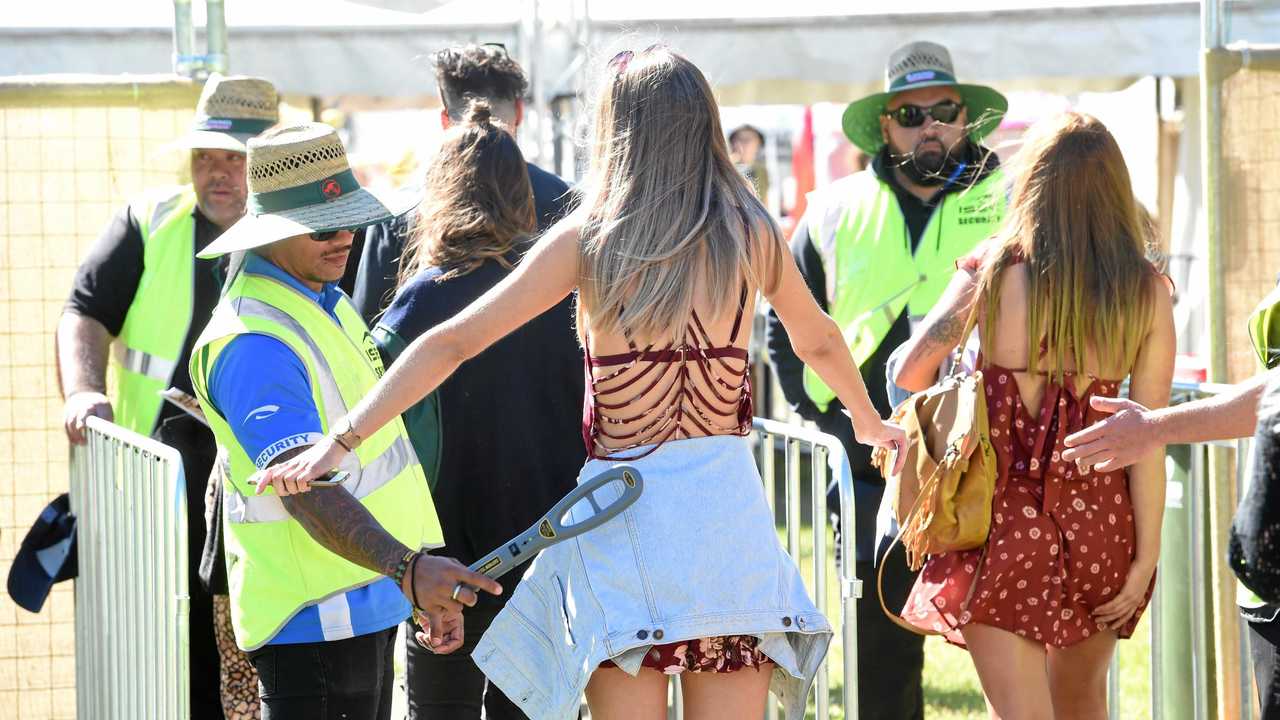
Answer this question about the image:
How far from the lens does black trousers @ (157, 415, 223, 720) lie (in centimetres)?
442

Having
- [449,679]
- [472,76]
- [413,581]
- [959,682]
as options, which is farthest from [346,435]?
[959,682]

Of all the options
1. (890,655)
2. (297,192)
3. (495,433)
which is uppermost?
(297,192)

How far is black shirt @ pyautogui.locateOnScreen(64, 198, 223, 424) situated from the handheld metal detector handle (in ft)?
6.78

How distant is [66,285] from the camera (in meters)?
5.04

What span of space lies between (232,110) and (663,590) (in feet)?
8.54

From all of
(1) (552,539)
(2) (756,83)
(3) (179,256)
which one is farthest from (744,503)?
(2) (756,83)

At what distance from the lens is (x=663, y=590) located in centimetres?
267

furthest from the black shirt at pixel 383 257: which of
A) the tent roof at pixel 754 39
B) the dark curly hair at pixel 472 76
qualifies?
the tent roof at pixel 754 39

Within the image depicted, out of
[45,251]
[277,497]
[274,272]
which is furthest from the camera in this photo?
[45,251]

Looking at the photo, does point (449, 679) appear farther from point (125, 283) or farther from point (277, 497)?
point (125, 283)

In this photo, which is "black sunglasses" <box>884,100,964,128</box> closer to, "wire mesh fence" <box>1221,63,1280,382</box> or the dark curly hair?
"wire mesh fence" <box>1221,63,1280,382</box>

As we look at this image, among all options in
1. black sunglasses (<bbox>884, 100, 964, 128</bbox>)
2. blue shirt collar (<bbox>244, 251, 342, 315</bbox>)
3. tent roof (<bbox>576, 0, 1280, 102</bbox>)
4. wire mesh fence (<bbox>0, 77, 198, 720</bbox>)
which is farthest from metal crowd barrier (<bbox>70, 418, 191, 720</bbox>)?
tent roof (<bbox>576, 0, 1280, 102</bbox>)

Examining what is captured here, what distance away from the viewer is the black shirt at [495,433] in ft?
12.3

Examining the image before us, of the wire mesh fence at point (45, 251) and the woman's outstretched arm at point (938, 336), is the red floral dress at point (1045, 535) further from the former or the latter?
the wire mesh fence at point (45, 251)
